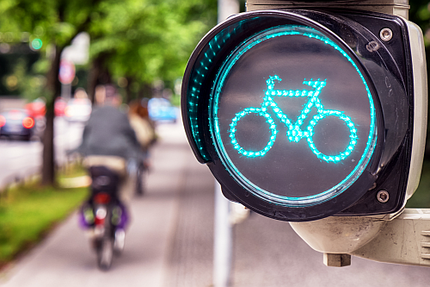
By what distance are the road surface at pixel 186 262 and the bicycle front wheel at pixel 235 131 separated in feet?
17.9

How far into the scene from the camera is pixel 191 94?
126cm

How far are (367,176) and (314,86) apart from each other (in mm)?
208

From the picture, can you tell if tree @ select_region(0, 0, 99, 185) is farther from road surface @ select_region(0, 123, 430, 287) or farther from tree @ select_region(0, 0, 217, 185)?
road surface @ select_region(0, 123, 430, 287)

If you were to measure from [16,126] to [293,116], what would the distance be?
32.1m

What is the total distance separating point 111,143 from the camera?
7.23m

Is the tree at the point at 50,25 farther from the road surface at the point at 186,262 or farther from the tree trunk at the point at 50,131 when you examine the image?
the road surface at the point at 186,262

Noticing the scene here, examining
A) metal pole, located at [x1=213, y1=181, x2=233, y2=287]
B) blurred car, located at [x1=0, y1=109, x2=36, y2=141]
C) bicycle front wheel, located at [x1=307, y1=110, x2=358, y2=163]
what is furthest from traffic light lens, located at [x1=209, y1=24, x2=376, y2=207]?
blurred car, located at [x1=0, y1=109, x2=36, y2=141]

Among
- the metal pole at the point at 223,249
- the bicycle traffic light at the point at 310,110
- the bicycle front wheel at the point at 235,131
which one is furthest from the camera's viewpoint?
the metal pole at the point at 223,249

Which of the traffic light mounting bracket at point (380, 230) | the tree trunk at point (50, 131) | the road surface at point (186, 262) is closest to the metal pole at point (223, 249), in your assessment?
the road surface at point (186, 262)

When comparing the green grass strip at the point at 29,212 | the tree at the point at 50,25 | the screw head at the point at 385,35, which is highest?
the tree at the point at 50,25

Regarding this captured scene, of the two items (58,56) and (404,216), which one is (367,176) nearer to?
(404,216)

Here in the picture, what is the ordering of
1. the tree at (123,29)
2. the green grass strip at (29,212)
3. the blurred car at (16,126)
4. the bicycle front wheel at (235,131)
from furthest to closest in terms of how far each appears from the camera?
the blurred car at (16,126), the tree at (123,29), the green grass strip at (29,212), the bicycle front wheel at (235,131)

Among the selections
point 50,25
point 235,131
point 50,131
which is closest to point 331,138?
point 235,131

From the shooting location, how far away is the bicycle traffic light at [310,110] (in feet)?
3.68
